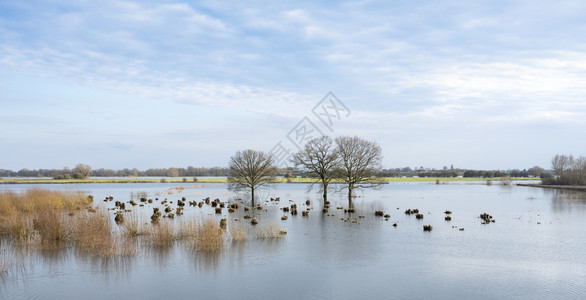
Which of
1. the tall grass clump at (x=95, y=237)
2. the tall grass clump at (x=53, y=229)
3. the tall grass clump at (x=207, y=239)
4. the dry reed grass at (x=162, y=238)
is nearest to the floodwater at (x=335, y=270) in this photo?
the tall grass clump at (x=207, y=239)

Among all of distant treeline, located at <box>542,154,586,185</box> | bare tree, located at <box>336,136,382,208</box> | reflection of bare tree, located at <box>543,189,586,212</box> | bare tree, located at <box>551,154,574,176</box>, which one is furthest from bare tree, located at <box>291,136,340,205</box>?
bare tree, located at <box>551,154,574,176</box>

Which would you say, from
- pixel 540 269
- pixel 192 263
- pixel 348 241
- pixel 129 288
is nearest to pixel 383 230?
pixel 348 241

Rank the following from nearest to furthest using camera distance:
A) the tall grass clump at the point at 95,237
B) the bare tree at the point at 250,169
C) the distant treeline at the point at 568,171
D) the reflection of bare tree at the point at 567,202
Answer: the tall grass clump at the point at 95,237
the reflection of bare tree at the point at 567,202
the bare tree at the point at 250,169
the distant treeline at the point at 568,171

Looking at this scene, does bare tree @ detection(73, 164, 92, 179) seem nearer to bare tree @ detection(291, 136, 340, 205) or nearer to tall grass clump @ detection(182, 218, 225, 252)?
bare tree @ detection(291, 136, 340, 205)

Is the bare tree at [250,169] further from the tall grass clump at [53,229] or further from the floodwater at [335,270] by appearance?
the tall grass clump at [53,229]

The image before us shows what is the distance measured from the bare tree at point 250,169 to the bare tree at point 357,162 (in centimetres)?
852

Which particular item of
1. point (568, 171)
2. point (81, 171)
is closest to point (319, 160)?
point (568, 171)

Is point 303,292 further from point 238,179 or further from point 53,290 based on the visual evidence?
point 238,179

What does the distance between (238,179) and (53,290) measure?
35.6 metres

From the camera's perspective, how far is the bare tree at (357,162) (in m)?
49.8

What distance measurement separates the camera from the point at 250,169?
48.6m

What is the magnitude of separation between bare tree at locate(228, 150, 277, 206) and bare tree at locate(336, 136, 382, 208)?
8.52 metres

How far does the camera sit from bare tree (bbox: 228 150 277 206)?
48.6 metres

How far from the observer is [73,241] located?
21.0 meters
